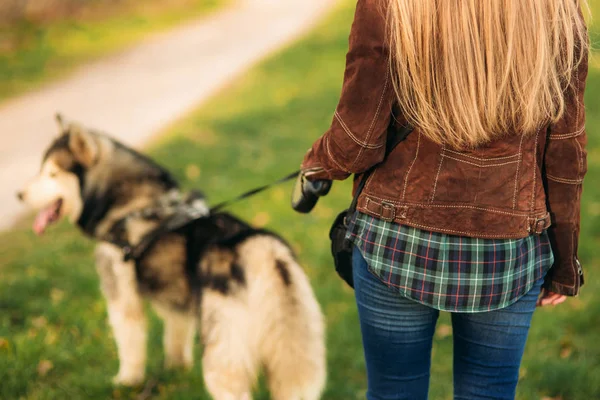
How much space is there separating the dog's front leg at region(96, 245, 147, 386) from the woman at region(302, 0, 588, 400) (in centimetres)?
168

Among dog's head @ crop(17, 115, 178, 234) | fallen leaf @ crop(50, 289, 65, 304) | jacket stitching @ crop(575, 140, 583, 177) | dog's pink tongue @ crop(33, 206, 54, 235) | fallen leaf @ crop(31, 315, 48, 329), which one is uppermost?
jacket stitching @ crop(575, 140, 583, 177)

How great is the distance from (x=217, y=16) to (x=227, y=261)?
573 inches

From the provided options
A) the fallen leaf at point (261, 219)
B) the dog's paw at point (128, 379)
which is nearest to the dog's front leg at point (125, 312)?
the dog's paw at point (128, 379)

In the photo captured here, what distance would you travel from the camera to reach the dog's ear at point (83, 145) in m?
3.31

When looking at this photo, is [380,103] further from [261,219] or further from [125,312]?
[261,219]

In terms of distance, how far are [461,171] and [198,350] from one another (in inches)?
101

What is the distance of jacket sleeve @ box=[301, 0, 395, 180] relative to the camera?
1581mm

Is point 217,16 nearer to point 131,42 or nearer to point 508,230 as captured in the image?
point 131,42

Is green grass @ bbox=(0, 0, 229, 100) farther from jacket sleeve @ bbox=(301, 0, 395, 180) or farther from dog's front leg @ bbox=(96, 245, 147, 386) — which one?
jacket sleeve @ bbox=(301, 0, 395, 180)

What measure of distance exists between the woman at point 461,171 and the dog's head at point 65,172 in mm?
1805

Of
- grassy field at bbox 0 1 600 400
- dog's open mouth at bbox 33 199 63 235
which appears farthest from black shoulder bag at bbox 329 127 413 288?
dog's open mouth at bbox 33 199 63 235

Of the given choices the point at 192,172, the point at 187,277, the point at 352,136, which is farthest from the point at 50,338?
the point at 192,172

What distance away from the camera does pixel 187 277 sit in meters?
3.05

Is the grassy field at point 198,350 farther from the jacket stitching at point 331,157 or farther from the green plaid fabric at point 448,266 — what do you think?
the jacket stitching at point 331,157
